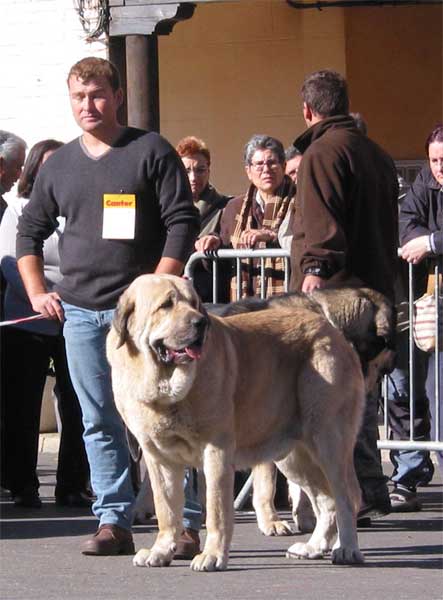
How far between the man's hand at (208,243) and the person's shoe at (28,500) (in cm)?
174

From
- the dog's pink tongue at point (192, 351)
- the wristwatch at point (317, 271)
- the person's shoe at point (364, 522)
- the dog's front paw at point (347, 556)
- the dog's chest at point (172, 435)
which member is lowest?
the person's shoe at point (364, 522)

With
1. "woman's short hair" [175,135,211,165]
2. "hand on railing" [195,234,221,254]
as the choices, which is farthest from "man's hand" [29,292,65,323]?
"woman's short hair" [175,135,211,165]

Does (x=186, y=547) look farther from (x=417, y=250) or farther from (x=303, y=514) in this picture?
(x=417, y=250)

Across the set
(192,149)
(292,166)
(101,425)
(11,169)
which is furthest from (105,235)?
(292,166)

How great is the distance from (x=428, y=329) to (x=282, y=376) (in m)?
1.90

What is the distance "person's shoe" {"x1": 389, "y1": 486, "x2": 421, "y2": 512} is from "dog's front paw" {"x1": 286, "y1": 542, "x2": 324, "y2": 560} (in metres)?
1.67

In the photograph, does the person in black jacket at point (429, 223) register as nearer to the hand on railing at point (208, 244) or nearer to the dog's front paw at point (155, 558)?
the hand on railing at point (208, 244)

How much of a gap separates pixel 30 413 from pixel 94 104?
2.66 m

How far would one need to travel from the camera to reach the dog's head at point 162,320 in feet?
20.5

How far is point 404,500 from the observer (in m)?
8.62

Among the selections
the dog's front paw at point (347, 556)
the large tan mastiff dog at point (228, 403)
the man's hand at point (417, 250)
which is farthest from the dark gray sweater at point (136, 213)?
the man's hand at point (417, 250)

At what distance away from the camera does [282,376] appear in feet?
22.5

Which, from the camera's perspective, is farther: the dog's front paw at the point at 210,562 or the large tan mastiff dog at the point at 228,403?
the dog's front paw at the point at 210,562

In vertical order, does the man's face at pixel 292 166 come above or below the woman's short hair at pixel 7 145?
below
